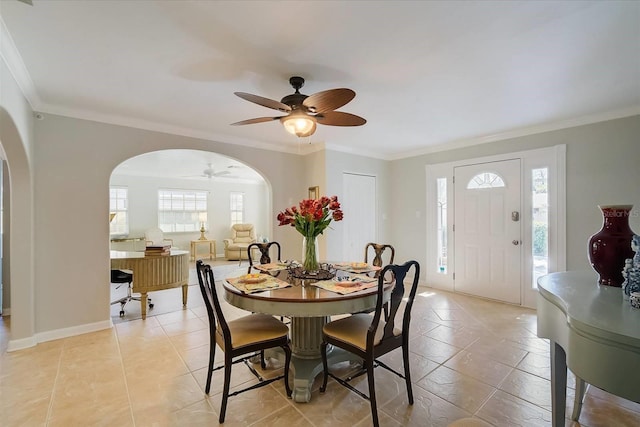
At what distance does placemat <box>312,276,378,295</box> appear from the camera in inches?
74.1

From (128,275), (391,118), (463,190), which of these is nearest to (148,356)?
(128,275)

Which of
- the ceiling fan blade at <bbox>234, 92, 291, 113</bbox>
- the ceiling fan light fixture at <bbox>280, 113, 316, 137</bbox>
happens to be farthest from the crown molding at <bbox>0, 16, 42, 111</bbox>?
the ceiling fan light fixture at <bbox>280, 113, 316, 137</bbox>

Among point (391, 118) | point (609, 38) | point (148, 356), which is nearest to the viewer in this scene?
point (609, 38)

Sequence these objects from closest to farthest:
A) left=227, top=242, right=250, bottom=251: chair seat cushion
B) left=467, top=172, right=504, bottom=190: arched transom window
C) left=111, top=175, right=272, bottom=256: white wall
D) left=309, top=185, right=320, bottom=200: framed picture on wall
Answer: left=467, top=172, right=504, bottom=190: arched transom window, left=309, top=185, right=320, bottom=200: framed picture on wall, left=111, top=175, right=272, bottom=256: white wall, left=227, top=242, right=250, bottom=251: chair seat cushion

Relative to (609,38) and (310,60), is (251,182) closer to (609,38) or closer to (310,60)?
(310,60)

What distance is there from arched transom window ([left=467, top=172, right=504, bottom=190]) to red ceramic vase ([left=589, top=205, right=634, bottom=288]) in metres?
2.89

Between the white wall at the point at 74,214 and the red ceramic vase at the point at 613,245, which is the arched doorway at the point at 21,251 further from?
the red ceramic vase at the point at 613,245

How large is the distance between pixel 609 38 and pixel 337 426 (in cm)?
299

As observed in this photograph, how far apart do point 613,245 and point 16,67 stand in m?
4.06

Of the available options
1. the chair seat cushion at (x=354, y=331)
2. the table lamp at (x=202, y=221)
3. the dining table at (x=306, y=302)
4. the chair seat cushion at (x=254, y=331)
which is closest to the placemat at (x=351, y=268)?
the dining table at (x=306, y=302)

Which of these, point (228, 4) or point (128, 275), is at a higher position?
point (228, 4)

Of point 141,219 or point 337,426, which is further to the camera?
point 141,219

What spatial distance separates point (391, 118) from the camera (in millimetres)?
3418

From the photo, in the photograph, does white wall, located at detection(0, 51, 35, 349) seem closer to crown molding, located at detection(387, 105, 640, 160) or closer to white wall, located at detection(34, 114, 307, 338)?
white wall, located at detection(34, 114, 307, 338)
